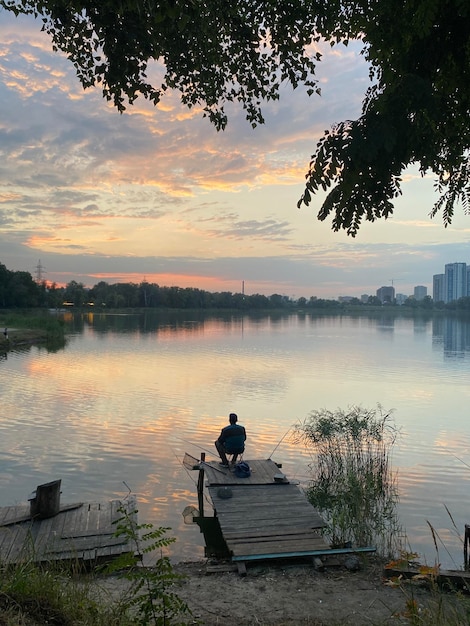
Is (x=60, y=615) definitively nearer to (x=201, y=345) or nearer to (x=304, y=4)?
(x=304, y=4)

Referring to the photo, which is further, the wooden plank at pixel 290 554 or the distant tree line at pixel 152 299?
the distant tree line at pixel 152 299

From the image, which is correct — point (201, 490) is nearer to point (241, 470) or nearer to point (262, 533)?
point (241, 470)

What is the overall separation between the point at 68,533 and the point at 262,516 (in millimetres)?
3398

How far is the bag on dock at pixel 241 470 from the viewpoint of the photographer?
11.5 meters

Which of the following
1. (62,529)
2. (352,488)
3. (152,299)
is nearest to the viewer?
(62,529)

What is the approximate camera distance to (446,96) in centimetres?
389

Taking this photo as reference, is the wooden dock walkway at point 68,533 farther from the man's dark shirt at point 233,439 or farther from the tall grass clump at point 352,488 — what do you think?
the tall grass clump at point 352,488

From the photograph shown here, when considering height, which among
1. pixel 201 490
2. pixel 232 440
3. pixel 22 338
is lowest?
pixel 201 490

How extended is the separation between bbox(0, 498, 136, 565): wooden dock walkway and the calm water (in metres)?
1.42

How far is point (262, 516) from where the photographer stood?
9406mm

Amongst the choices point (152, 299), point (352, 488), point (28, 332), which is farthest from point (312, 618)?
point (152, 299)

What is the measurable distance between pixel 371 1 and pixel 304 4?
3.22ft

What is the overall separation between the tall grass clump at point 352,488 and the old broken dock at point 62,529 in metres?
3.78

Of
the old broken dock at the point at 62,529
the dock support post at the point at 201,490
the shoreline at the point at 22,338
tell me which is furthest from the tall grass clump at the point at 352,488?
the shoreline at the point at 22,338
